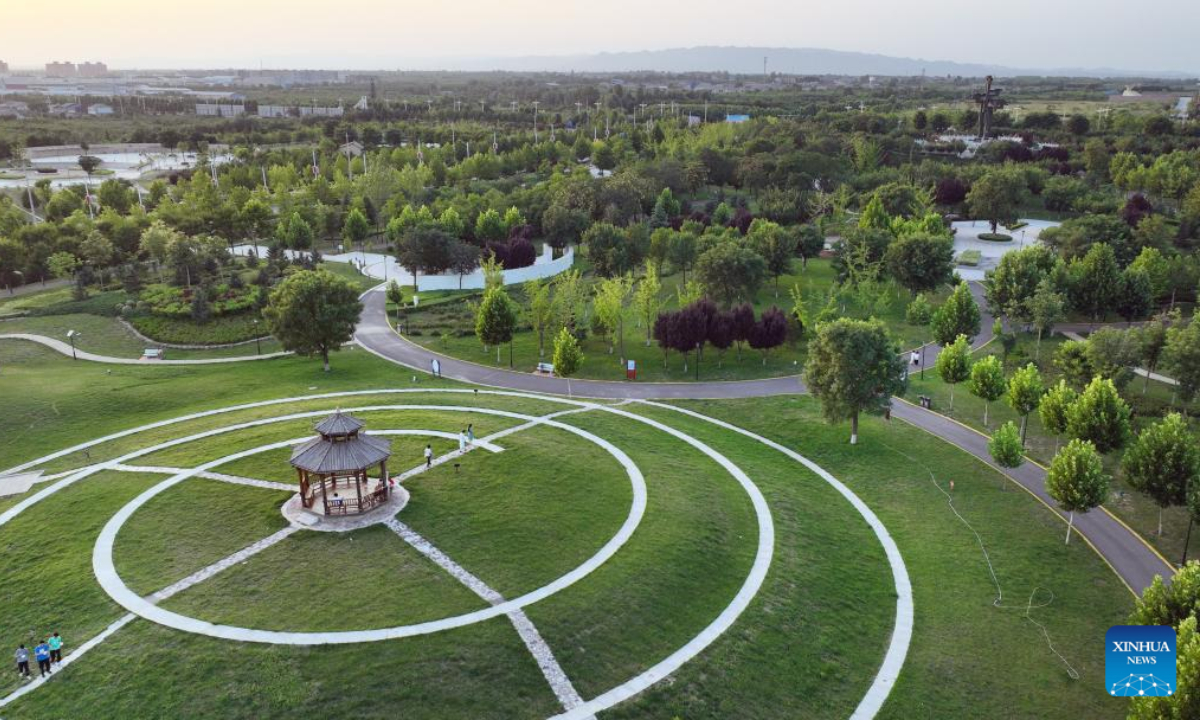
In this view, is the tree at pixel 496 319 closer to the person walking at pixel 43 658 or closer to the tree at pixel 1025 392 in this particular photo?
the tree at pixel 1025 392

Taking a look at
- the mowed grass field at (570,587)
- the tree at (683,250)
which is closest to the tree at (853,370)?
the mowed grass field at (570,587)

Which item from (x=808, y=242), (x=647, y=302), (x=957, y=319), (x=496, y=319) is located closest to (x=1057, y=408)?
(x=957, y=319)

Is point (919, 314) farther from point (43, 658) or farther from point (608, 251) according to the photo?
point (43, 658)

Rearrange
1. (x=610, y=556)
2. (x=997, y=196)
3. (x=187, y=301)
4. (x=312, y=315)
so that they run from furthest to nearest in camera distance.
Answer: (x=997, y=196), (x=187, y=301), (x=312, y=315), (x=610, y=556)

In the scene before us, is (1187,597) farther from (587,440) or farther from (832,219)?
(832,219)

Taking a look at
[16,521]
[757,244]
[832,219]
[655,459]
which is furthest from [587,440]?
[832,219]

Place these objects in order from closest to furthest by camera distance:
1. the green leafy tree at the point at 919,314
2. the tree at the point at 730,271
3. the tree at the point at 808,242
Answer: the green leafy tree at the point at 919,314, the tree at the point at 730,271, the tree at the point at 808,242
